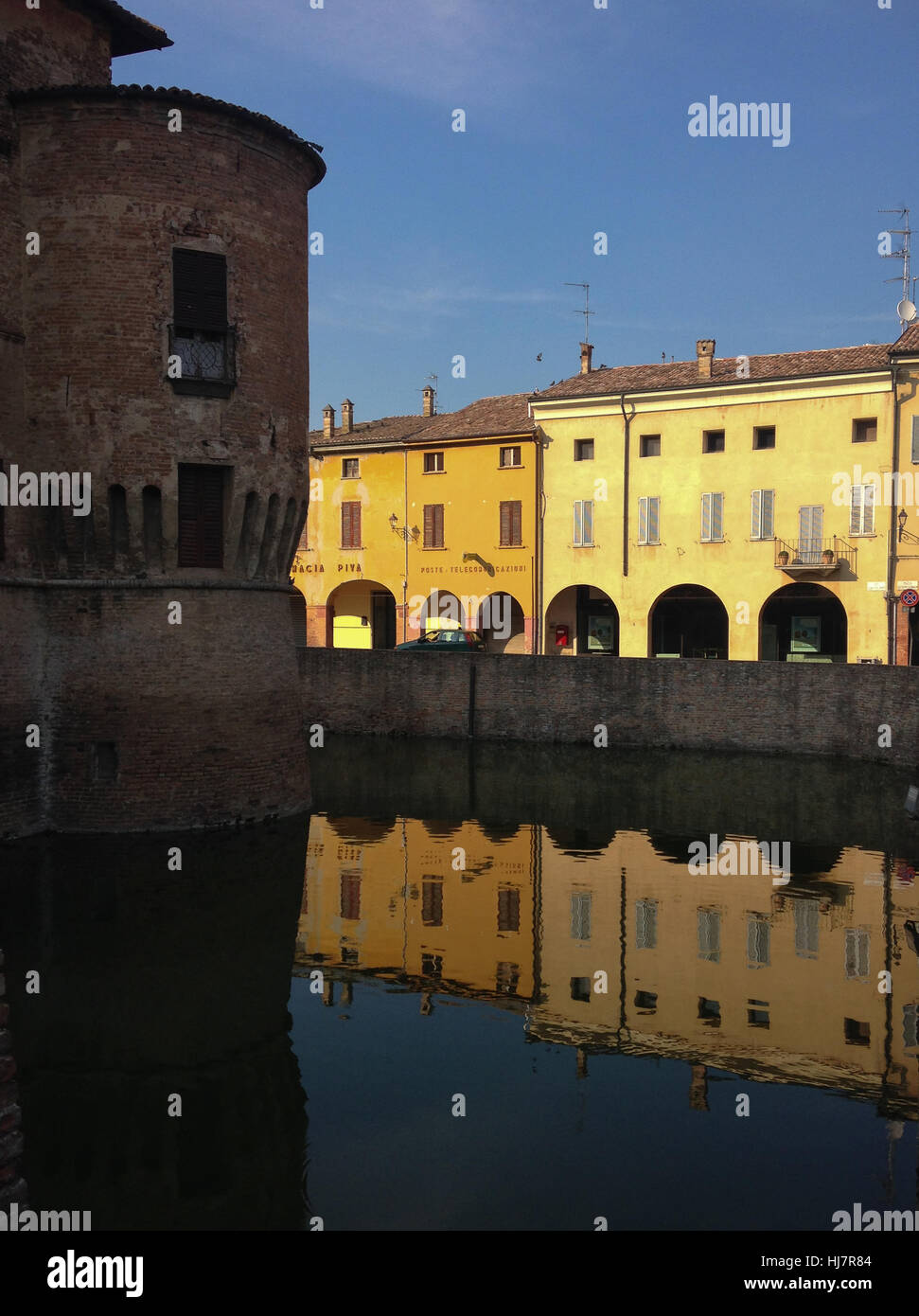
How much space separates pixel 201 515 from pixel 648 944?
967cm

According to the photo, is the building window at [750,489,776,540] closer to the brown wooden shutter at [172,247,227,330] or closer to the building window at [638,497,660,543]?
the building window at [638,497,660,543]

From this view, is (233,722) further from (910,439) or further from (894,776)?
(910,439)

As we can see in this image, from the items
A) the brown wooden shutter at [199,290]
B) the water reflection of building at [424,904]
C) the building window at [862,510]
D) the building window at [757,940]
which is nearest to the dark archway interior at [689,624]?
the building window at [862,510]

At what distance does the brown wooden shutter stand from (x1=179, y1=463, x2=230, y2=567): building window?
88.8 inches

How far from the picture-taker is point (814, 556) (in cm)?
3672

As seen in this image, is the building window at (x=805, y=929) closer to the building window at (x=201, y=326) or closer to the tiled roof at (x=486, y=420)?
the building window at (x=201, y=326)

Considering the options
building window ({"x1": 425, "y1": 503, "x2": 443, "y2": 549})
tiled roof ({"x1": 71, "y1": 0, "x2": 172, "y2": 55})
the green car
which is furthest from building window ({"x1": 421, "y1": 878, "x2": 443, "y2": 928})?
building window ({"x1": 425, "y1": 503, "x2": 443, "y2": 549})

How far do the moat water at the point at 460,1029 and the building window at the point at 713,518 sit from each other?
19707 millimetres

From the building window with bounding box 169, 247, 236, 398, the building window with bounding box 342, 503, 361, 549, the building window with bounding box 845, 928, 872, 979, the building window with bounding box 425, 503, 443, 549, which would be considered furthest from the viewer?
the building window with bounding box 342, 503, 361, 549

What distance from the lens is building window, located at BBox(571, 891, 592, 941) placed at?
14.3 m

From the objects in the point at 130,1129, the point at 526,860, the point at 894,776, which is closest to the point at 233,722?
the point at 526,860

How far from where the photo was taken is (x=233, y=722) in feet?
61.0
